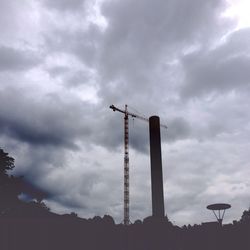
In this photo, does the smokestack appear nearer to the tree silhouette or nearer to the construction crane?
the construction crane

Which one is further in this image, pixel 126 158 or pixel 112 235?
pixel 126 158

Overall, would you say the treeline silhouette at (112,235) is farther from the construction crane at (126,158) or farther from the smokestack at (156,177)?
the construction crane at (126,158)

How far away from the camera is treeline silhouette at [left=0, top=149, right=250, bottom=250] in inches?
1523

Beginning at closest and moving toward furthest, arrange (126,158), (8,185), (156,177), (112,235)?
1. (112,235)
2. (156,177)
3. (8,185)
4. (126,158)

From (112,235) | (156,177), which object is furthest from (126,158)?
(112,235)

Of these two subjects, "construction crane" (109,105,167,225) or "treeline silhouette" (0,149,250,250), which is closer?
"treeline silhouette" (0,149,250,250)

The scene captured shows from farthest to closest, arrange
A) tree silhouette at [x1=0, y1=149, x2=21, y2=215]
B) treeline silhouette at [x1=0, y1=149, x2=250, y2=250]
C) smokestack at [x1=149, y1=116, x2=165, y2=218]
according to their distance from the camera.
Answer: tree silhouette at [x1=0, y1=149, x2=21, y2=215], smokestack at [x1=149, y1=116, x2=165, y2=218], treeline silhouette at [x1=0, y1=149, x2=250, y2=250]

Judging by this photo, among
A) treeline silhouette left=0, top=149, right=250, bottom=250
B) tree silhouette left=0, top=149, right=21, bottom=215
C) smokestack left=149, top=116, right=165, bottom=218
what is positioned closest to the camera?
treeline silhouette left=0, top=149, right=250, bottom=250

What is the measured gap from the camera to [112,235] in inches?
1655

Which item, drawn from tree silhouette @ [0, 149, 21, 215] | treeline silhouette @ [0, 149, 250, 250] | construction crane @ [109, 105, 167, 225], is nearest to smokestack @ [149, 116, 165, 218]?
treeline silhouette @ [0, 149, 250, 250]

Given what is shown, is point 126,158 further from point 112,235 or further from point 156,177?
point 112,235

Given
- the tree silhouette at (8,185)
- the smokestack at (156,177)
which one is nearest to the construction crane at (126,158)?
the smokestack at (156,177)

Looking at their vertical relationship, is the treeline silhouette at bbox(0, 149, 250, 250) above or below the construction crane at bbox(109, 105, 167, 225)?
below

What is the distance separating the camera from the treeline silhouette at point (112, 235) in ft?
127
